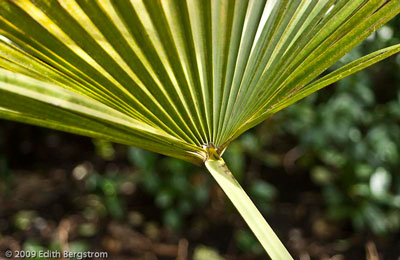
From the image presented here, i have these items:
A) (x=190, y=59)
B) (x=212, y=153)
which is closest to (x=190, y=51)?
(x=190, y=59)

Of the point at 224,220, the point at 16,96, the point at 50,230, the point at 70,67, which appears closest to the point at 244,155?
the point at 224,220

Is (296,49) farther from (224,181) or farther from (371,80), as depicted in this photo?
(371,80)

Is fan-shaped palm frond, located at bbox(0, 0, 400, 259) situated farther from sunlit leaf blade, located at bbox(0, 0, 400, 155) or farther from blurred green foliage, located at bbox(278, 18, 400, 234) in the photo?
blurred green foliage, located at bbox(278, 18, 400, 234)

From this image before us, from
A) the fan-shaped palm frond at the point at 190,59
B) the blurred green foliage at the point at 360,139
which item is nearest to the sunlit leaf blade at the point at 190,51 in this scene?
the fan-shaped palm frond at the point at 190,59

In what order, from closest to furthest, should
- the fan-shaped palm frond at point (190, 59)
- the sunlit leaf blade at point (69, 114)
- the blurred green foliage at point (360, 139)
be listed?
the sunlit leaf blade at point (69, 114) < the fan-shaped palm frond at point (190, 59) < the blurred green foliage at point (360, 139)

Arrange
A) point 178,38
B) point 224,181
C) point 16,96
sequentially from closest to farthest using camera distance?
point 16,96, point 224,181, point 178,38

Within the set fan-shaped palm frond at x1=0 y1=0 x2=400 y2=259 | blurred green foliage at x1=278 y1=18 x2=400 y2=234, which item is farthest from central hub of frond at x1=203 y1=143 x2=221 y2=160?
blurred green foliage at x1=278 y1=18 x2=400 y2=234

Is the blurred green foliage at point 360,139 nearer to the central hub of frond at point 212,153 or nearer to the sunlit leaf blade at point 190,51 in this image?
the sunlit leaf blade at point 190,51

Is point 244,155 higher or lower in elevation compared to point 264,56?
lower
